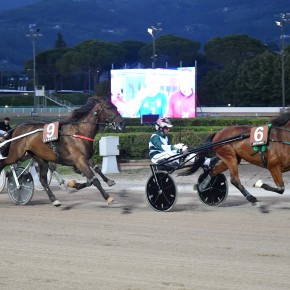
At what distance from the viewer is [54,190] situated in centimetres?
1418

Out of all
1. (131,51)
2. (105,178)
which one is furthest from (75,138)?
(131,51)

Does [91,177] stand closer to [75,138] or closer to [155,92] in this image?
[75,138]

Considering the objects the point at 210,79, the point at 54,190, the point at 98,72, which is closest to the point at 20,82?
the point at 98,72

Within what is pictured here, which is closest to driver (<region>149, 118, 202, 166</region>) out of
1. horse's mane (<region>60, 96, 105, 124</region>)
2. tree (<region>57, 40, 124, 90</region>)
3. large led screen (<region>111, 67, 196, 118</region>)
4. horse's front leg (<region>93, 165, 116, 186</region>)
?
horse's front leg (<region>93, 165, 116, 186</region>)

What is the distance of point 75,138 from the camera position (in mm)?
11211

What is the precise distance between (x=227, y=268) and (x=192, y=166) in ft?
14.7

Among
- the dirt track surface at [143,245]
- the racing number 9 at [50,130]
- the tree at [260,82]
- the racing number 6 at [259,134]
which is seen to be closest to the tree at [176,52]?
the tree at [260,82]

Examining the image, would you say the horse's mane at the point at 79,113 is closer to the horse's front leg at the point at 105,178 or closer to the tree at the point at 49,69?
the horse's front leg at the point at 105,178

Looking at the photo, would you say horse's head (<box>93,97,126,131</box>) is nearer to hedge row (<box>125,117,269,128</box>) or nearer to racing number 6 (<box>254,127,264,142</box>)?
racing number 6 (<box>254,127,264,142</box>)

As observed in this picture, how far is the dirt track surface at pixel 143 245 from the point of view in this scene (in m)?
6.47

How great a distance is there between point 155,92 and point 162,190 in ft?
85.0

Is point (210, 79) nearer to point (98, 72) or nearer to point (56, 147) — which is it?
point (98, 72)

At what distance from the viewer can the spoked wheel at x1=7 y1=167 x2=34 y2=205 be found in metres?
12.0

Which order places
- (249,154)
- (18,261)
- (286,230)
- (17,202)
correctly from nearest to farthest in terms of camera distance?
1. (18,261)
2. (286,230)
3. (249,154)
4. (17,202)
